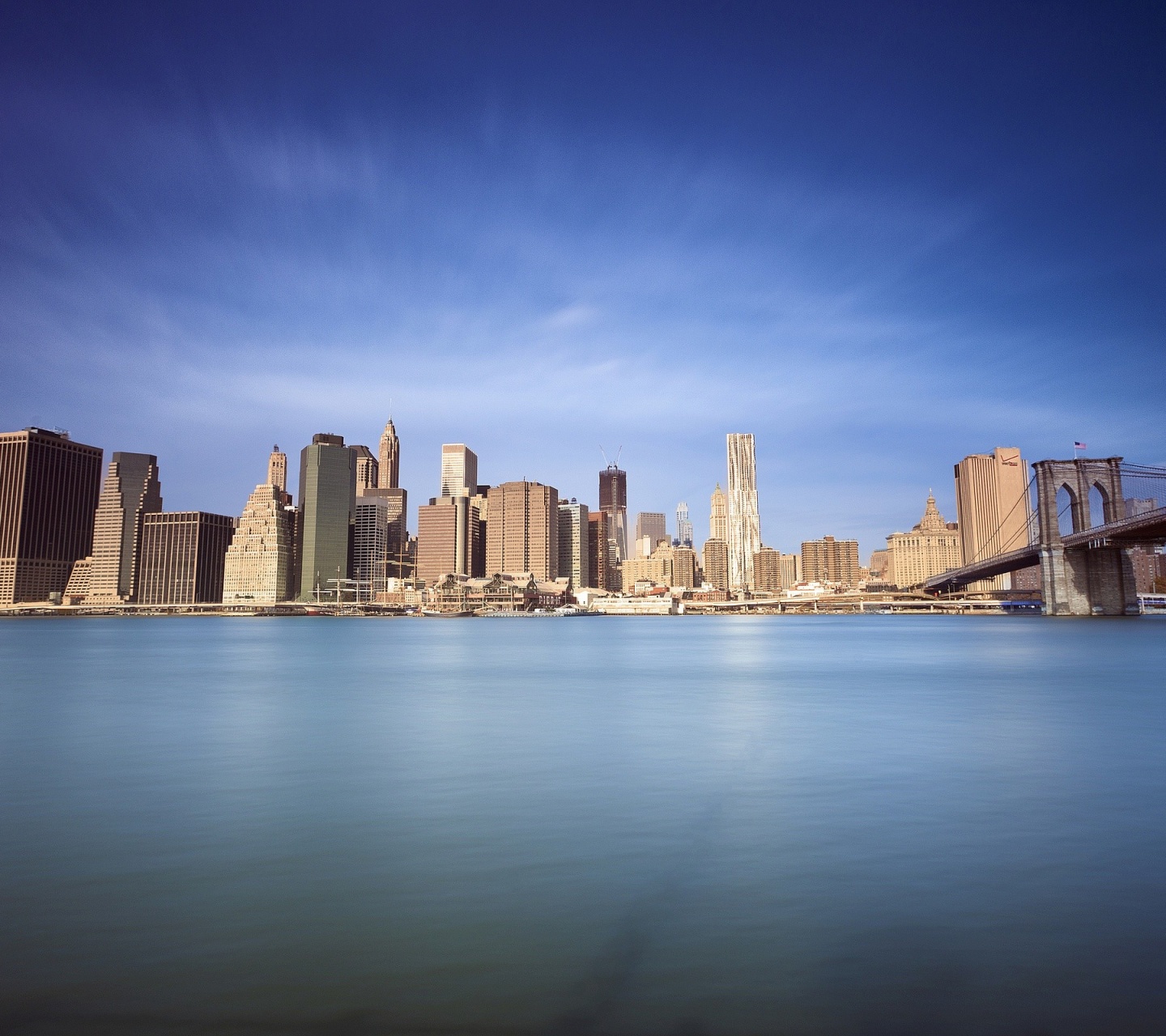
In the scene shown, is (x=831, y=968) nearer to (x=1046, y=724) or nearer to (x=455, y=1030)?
(x=455, y=1030)

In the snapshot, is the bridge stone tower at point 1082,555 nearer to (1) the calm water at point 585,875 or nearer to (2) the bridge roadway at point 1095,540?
(2) the bridge roadway at point 1095,540

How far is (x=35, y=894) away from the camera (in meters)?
9.85

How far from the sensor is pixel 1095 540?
96000mm

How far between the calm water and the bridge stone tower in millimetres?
85038

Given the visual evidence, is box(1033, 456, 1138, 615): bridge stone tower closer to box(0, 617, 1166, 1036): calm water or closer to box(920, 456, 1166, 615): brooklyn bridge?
box(920, 456, 1166, 615): brooklyn bridge

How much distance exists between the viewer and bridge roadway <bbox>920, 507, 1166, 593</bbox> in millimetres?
83062

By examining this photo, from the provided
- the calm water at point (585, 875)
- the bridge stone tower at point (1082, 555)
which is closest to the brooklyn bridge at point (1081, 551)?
the bridge stone tower at point (1082, 555)

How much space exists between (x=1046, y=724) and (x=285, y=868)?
2288 centimetres

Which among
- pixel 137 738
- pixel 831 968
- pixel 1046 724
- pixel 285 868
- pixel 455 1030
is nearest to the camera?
pixel 455 1030

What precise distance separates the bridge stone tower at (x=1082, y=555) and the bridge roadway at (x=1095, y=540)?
84.8 inches

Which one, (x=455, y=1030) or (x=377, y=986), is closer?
(x=455, y=1030)

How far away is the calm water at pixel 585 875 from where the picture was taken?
691 centimetres

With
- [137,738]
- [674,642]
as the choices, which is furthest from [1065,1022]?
[674,642]

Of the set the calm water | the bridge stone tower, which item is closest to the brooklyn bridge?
the bridge stone tower
